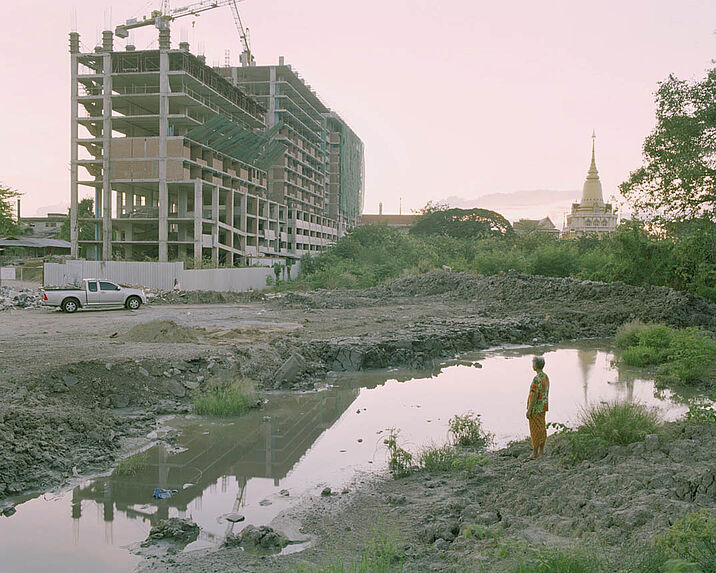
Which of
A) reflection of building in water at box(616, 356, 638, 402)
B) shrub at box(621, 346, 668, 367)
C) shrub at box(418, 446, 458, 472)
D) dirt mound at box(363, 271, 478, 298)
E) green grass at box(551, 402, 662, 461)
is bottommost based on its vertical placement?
reflection of building in water at box(616, 356, 638, 402)

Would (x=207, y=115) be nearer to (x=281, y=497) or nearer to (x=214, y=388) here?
(x=214, y=388)

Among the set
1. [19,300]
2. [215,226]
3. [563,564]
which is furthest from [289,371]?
[215,226]

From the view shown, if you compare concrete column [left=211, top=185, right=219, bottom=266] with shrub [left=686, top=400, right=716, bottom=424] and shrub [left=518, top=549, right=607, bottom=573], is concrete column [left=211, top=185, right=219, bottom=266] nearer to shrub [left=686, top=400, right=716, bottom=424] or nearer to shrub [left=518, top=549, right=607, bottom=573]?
shrub [left=686, top=400, right=716, bottom=424]

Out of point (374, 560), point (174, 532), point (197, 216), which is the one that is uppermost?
point (197, 216)

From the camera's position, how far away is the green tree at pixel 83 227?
234 feet

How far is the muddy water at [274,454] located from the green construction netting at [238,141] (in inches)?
1755

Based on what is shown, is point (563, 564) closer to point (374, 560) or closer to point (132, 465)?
point (374, 560)

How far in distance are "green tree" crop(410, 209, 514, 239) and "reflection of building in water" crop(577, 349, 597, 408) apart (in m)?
64.6

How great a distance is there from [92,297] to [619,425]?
26.4m

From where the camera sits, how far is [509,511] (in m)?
6.96

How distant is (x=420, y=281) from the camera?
144 ft

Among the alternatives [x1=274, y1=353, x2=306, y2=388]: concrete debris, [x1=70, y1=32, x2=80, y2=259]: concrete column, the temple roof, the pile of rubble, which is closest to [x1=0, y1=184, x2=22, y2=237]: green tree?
[x1=70, y1=32, x2=80, y2=259]: concrete column

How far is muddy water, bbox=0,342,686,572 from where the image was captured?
7282mm

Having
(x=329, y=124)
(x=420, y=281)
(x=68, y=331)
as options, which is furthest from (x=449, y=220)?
(x=68, y=331)
